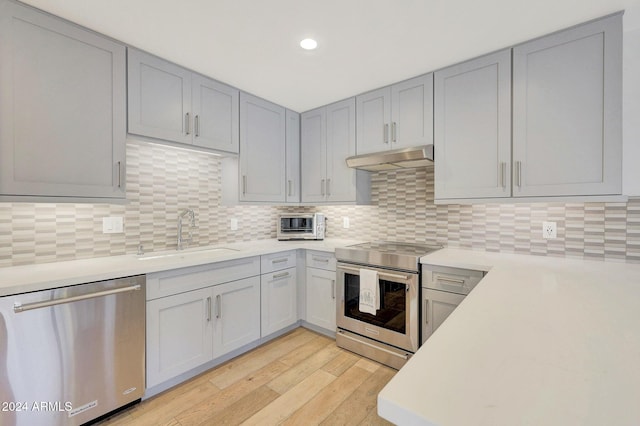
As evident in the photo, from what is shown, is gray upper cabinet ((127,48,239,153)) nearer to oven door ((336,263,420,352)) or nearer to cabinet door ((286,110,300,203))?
cabinet door ((286,110,300,203))

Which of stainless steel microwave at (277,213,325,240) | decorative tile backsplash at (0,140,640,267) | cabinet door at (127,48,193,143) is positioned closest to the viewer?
decorative tile backsplash at (0,140,640,267)

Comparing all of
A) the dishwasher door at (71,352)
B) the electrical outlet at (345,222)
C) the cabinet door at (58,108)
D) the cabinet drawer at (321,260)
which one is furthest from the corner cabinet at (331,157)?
the dishwasher door at (71,352)

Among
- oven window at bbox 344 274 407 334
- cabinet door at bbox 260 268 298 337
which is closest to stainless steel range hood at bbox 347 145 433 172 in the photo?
oven window at bbox 344 274 407 334

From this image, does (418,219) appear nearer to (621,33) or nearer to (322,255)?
(322,255)

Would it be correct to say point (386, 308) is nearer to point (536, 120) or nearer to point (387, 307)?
point (387, 307)

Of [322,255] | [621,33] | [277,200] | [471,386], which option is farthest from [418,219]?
[471,386]

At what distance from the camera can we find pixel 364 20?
1.63m

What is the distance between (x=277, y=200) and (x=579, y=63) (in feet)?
8.11

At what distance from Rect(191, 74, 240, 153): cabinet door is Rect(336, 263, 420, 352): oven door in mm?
1481

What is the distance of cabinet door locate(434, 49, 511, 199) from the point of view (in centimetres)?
194

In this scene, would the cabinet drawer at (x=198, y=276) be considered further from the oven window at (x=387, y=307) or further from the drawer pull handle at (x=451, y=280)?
the drawer pull handle at (x=451, y=280)

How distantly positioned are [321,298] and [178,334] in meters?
1.25

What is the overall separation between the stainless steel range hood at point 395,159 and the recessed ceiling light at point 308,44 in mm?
992

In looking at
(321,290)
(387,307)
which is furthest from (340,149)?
(387,307)
